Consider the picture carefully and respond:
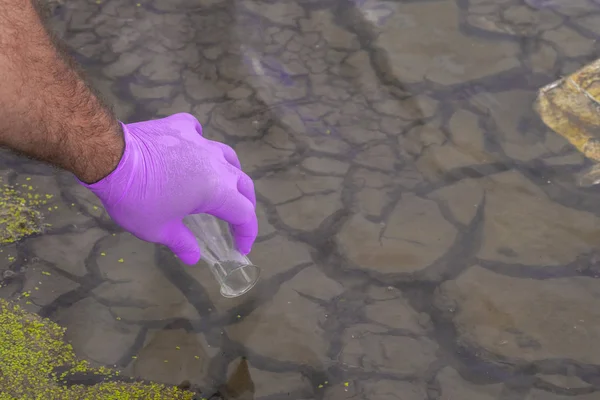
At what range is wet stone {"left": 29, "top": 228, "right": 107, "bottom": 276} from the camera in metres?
2.26

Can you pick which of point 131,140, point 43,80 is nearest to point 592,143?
point 131,140

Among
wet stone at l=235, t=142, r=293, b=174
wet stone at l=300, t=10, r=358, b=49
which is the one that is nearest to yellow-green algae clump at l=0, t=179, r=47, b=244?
wet stone at l=235, t=142, r=293, b=174

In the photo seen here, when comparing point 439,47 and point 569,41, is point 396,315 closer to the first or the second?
point 439,47

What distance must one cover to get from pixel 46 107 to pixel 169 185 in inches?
14.4

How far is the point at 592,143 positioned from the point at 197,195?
59.3 inches

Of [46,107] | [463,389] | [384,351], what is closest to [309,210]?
[384,351]

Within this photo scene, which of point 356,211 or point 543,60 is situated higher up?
point 543,60

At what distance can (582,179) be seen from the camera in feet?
7.88

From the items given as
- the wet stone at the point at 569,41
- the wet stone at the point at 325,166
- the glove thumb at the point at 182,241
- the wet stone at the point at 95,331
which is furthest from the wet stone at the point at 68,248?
the wet stone at the point at 569,41

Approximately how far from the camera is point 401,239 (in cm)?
230

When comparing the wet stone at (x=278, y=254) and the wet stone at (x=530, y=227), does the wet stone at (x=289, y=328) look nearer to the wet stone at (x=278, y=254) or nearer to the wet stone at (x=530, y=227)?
the wet stone at (x=278, y=254)

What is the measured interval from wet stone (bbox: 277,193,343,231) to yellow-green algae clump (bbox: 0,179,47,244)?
0.84 metres

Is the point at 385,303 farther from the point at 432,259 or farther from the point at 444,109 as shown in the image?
the point at 444,109

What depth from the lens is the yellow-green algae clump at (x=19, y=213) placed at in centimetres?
233
